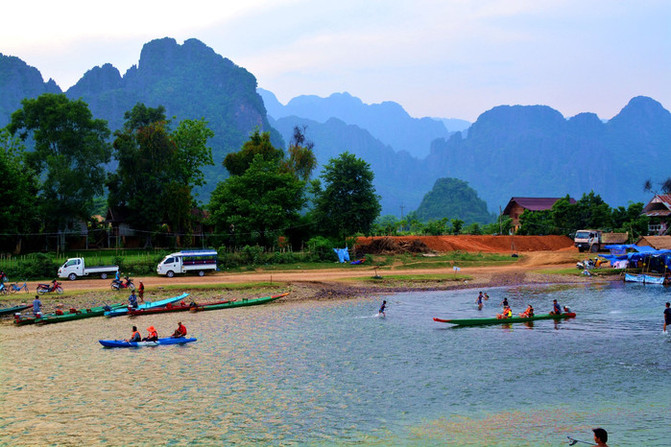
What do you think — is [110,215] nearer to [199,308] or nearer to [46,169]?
[46,169]

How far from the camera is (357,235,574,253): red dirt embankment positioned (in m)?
81.2

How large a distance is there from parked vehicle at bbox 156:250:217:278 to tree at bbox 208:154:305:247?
11751 millimetres

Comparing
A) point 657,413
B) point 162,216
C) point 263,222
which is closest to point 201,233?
point 162,216

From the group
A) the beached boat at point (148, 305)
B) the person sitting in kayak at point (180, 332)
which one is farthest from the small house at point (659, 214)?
the person sitting in kayak at point (180, 332)

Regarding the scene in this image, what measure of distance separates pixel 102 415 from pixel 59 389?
4804 millimetres

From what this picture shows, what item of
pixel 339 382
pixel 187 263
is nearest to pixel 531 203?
pixel 187 263

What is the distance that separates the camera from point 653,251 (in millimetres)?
65938

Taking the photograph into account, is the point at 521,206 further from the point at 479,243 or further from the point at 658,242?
the point at 658,242

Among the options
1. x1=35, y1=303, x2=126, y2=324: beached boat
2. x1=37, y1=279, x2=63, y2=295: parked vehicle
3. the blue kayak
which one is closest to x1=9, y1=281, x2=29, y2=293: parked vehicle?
x1=37, y1=279, x2=63, y2=295: parked vehicle

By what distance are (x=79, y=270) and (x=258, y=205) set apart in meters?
24.6

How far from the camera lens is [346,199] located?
75.4 metres

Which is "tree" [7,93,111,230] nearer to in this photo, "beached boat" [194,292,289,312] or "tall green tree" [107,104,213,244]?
"tall green tree" [107,104,213,244]

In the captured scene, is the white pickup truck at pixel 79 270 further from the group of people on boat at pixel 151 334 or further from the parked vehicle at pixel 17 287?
the group of people on boat at pixel 151 334

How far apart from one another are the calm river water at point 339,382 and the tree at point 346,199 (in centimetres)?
3160
